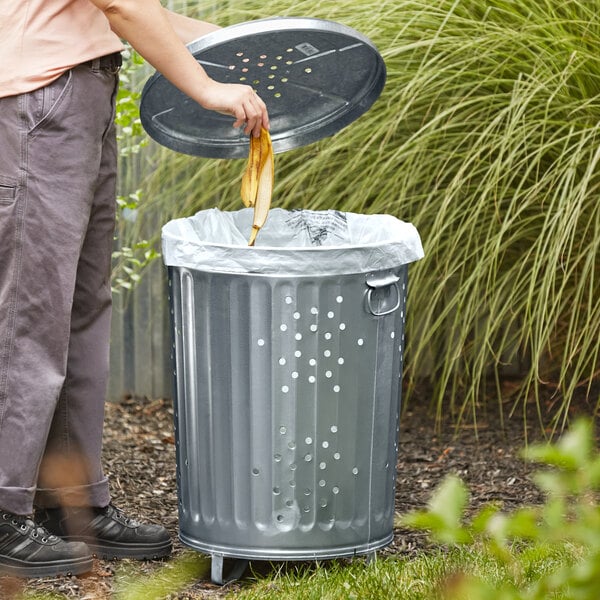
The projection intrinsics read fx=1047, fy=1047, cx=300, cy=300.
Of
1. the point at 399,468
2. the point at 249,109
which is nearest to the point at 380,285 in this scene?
the point at 249,109

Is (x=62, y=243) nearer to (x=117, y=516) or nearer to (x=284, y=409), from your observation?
(x=284, y=409)

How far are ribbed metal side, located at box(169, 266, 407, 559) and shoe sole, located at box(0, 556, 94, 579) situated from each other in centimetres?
27

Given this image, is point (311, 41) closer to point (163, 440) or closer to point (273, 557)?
point (273, 557)

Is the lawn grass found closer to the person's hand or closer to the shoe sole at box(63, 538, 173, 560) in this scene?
the shoe sole at box(63, 538, 173, 560)

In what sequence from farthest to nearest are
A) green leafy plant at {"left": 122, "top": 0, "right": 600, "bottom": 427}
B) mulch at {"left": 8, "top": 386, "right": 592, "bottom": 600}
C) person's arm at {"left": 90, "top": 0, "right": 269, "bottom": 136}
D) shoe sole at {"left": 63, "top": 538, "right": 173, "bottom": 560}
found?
1. green leafy plant at {"left": 122, "top": 0, "right": 600, "bottom": 427}
2. shoe sole at {"left": 63, "top": 538, "right": 173, "bottom": 560}
3. mulch at {"left": 8, "top": 386, "right": 592, "bottom": 600}
4. person's arm at {"left": 90, "top": 0, "right": 269, "bottom": 136}

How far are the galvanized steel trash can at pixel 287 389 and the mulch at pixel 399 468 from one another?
214 millimetres

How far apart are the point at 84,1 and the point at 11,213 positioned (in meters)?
0.46

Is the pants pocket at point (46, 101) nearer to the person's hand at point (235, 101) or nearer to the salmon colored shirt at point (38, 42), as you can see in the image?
the salmon colored shirt at point (38, 42)

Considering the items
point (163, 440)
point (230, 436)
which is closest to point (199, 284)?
point (230, 436)

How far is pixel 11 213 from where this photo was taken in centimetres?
216

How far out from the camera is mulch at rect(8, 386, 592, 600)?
237 centimetres

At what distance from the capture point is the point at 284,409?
2.20 metres

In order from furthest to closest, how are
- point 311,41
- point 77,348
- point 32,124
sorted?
point 77,348
point 311,41
point 32,124

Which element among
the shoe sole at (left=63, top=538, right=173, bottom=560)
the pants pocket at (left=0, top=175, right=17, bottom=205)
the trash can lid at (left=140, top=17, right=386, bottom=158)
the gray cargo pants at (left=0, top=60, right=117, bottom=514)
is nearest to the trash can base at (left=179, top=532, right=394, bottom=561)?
the shoe sole at (left=63, top=538, right=173, bottom=560)
